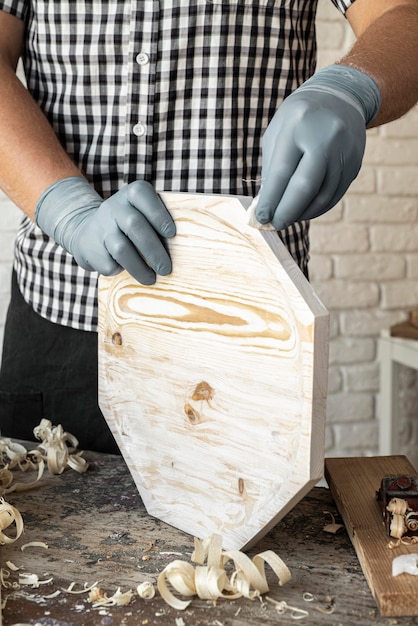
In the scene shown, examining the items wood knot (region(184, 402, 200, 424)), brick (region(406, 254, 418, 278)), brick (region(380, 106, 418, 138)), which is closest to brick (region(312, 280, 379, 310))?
brick (region(406, 254, 418, 278))

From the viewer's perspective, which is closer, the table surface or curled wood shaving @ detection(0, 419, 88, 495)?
the table surface

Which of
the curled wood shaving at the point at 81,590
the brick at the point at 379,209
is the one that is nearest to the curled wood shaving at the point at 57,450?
the curled wood shaving at the point at 81,590

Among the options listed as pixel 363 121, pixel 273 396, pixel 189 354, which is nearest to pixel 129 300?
pixel 189 354

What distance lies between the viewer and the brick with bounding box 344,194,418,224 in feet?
7.28

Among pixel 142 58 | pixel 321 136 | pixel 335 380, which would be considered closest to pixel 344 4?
pixel 142 58

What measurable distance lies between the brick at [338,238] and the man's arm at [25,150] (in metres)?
1.16

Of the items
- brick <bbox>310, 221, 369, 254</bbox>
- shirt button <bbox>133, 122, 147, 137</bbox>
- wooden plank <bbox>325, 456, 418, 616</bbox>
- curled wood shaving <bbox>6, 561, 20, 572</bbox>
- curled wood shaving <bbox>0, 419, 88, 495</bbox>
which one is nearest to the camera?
wooden plank <bbox>325, 456, 418, 616</bbox>

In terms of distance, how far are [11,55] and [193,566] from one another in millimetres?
905

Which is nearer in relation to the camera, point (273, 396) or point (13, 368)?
point (273, 396)

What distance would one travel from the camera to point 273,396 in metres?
0.82

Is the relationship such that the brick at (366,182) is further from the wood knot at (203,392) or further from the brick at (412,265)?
the wood knot at (203,392)

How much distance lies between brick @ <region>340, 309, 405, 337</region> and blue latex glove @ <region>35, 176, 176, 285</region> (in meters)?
1.36

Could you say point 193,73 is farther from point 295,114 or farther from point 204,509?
point 204,509

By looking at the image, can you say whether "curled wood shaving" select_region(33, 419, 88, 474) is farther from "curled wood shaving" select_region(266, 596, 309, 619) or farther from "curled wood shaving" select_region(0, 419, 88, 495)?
"curled wood shaving" select_region(266, 596, 309, 619)
